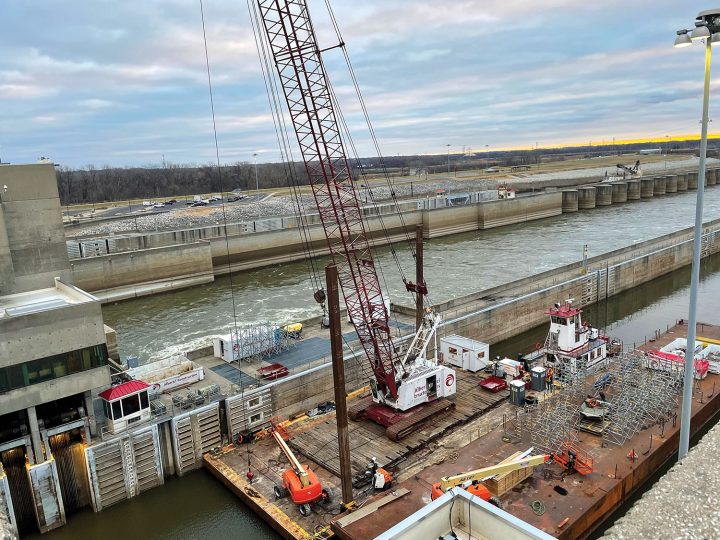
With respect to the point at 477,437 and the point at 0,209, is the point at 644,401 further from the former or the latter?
the point at 0,209

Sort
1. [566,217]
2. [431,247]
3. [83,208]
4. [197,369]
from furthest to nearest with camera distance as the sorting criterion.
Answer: [83,208], [566,217], [431,247], [197,369]

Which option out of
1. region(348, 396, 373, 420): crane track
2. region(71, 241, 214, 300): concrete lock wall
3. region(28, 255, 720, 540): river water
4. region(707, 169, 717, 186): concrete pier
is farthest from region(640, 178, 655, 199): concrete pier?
region(28, 255, 720, 540): river water

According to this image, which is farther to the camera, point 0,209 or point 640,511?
point 0,209

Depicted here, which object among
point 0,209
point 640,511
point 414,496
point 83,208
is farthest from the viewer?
point 83,208

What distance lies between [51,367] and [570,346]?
852 inches

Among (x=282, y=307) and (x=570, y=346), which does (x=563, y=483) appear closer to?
(x=570, y=346)

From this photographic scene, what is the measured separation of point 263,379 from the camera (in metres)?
23.3

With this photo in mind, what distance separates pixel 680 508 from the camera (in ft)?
21.5

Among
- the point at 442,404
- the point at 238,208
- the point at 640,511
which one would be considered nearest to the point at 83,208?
→ the point at 238,208

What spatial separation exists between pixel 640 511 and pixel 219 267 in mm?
52762

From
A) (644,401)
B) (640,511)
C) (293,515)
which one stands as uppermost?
(640,511)

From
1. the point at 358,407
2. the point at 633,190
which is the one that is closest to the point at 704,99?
the point at 358,407

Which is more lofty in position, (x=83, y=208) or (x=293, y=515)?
(x=83, y=208)

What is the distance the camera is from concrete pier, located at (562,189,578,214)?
299ft
